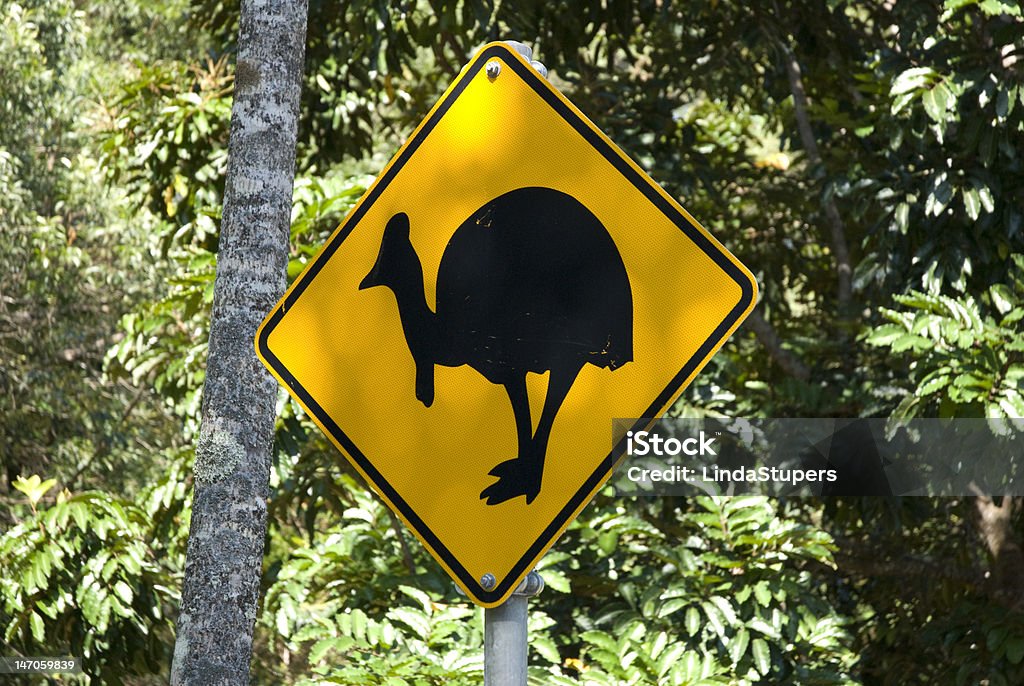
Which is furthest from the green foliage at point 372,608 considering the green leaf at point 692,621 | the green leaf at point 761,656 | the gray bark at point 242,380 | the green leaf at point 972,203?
the green leaf at point 972,203

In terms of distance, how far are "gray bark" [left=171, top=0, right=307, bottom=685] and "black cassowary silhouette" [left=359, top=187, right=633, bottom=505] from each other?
2.18ft

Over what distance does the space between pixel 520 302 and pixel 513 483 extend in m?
0.27

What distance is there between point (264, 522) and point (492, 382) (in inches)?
34.0

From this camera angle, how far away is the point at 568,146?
1.60m

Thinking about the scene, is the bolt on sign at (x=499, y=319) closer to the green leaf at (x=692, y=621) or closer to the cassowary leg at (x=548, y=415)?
the cassowary leg at (x=548, y=415)

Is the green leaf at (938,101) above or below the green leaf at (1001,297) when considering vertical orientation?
above

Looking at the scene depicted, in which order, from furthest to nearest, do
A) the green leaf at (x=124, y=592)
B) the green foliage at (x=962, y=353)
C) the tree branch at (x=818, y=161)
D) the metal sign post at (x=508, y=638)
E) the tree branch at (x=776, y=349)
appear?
the tree branch at (x=818, y=161)
the tree branch at (x=776, y=349)
the green leaf at (x=124, y=592)
the green foliage at (x=962, y=353)
the metal sign post at (x=508, y=638)

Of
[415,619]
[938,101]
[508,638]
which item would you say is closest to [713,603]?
[415,619]

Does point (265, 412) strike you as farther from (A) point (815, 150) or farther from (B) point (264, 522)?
(A) point (815, 150)

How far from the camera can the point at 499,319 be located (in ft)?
5.21

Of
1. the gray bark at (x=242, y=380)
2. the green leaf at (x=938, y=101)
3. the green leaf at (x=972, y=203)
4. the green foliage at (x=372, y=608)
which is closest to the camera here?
the gray bark at (x=242, y=380)

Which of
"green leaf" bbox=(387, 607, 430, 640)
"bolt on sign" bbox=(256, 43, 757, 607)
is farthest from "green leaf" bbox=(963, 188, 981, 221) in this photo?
"bolt on sign" bbox=(256, 43, 757, 607)

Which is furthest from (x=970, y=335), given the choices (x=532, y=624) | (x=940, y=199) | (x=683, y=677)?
(x=532, y=624)

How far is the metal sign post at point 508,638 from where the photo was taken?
144cm
